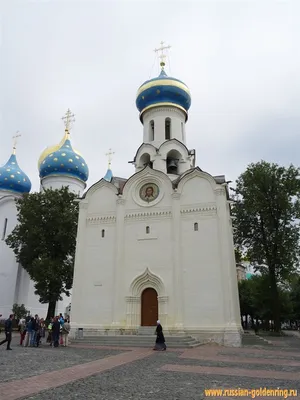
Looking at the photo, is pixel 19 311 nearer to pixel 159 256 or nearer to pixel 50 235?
pixel 50 235

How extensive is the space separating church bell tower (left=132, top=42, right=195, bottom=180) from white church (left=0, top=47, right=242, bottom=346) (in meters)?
0.15

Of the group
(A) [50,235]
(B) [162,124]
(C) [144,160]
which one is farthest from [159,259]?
(B) [162,124]

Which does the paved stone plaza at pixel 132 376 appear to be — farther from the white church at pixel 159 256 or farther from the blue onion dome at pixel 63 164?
the blue onion dome at pixel 63 164

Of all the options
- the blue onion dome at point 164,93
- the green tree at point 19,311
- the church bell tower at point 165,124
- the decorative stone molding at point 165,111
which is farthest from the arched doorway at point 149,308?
the blue onion dome at point 164,93

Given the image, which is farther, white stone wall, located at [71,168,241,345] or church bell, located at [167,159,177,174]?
church bell, located at [167,159,177,174]

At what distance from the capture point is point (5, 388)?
19.9 feet

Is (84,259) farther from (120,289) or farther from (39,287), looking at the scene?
(39,287)

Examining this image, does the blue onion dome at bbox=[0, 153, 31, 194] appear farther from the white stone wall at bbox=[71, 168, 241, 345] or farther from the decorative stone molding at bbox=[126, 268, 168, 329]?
the decorative stone molding at bbox=[126, 268, 168, 329]

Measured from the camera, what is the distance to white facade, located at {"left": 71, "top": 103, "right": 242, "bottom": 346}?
54.9 feet

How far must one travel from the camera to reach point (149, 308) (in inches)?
706

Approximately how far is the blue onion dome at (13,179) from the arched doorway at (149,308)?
61.6 feet

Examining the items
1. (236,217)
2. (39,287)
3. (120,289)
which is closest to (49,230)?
(39,287)

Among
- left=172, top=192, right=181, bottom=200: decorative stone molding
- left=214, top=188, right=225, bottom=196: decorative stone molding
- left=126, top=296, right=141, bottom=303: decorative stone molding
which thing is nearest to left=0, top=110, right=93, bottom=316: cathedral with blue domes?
left=126, top=296, right=141, bottom=303: decorative stone molding

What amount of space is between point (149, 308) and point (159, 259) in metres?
2.65
